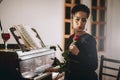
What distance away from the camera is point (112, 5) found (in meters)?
5.62

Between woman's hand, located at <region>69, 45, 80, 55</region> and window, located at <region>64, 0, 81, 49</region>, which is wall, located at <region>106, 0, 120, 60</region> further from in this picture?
woman's hand, located at <region>69, 45, 80, 55</region>

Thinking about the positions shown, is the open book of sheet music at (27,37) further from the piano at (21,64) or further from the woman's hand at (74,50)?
the woman's hand at (74,50)

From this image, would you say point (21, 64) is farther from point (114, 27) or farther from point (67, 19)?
point (114, 27)

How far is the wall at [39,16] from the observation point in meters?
3.63

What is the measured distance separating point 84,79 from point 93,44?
32 centimetres

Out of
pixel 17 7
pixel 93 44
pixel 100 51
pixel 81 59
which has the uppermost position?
pixel 17 7

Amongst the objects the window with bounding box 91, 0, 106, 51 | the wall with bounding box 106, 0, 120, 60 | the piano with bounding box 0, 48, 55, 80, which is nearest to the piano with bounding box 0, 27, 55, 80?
the piano with bounding box 0, 48, 55, 80

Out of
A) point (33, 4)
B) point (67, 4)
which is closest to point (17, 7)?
point (33, 4)

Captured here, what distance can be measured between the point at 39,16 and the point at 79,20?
2.16 m

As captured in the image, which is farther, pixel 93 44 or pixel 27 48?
pixel 27 48

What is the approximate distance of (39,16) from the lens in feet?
13.5

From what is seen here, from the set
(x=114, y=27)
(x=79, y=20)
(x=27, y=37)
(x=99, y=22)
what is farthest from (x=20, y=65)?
(x=114, y=27)

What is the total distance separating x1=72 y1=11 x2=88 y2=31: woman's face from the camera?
2.02 metres

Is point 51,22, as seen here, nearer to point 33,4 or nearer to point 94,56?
point 33,4
